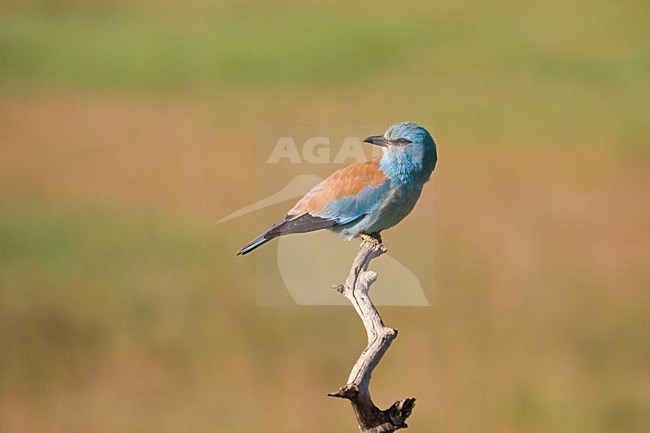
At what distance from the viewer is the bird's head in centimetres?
725

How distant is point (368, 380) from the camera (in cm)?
632

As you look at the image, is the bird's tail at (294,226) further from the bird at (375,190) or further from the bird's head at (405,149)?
the bird's head at (405,149)

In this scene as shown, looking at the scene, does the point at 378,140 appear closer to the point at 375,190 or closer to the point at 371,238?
the point at 375,190

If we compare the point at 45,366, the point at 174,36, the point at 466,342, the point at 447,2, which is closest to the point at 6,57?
the point at 174,36

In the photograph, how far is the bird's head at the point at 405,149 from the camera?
7.25 meters

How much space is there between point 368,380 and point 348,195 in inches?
47.5

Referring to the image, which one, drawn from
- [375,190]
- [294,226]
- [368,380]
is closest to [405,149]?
[375,190]

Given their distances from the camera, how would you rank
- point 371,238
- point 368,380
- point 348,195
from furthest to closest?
1. point 371,238
2. point 348,195
3. point 368,380

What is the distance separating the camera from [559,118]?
20516mm

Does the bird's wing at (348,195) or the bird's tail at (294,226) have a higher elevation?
the bird's wing at (348,195)

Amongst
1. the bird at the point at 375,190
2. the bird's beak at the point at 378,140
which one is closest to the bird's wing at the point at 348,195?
the bird at the point at 375,190

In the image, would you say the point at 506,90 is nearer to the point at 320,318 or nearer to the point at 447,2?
the point at 447,2

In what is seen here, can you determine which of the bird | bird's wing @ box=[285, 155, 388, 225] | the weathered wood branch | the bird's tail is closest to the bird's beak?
the bird

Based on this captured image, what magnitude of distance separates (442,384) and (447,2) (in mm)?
14250
